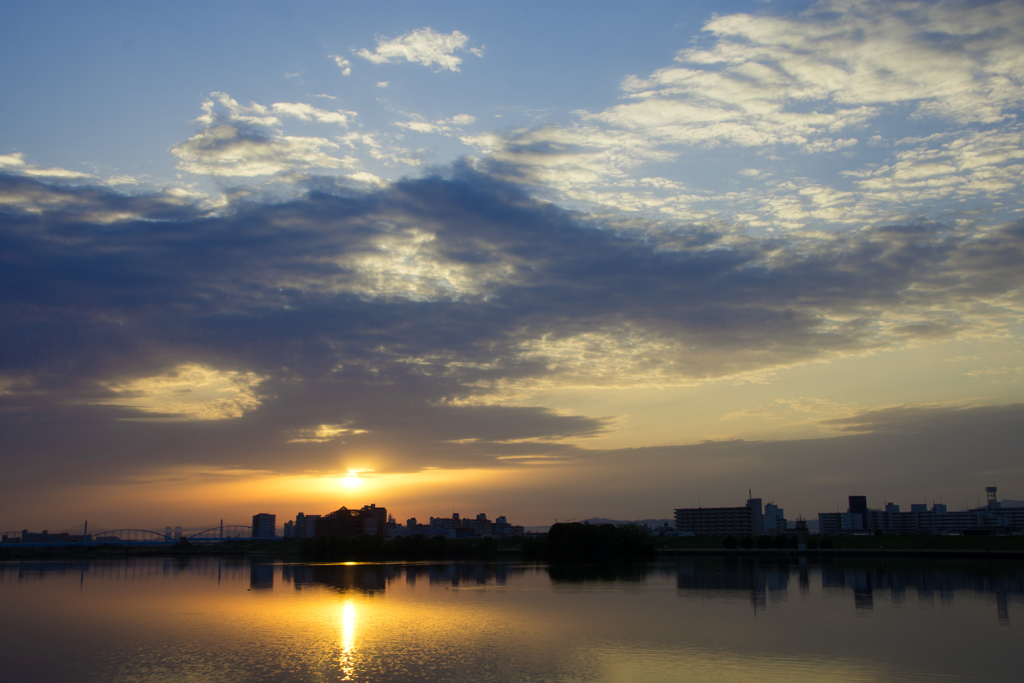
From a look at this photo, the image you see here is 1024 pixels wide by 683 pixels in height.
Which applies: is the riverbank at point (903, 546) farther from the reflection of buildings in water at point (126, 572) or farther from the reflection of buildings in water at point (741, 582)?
the reflection of buildings in water at point (126, 572)

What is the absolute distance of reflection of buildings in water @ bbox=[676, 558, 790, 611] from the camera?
55.4 meters

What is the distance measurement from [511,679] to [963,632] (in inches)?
985

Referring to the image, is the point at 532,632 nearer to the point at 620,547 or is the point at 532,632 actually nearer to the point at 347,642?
the point at 347,642

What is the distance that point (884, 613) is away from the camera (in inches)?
1681

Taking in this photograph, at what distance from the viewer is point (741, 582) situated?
6888cm

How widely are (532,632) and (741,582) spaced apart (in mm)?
39404

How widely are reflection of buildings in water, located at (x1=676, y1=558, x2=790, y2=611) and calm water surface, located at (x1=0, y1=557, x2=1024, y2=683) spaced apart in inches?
15.5

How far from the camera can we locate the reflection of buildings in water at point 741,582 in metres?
55.4

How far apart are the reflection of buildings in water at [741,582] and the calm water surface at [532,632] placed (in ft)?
1.29

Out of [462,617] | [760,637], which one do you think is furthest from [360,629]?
[760,637]

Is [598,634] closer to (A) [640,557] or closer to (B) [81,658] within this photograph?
(B) [81,658]

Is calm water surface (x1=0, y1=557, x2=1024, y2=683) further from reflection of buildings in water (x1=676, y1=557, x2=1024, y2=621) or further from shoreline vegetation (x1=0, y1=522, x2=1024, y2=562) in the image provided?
shoreline vegetation (x1=0, y1=522, x2=1024, y2=562)

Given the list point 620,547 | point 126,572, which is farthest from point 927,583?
point 126,572

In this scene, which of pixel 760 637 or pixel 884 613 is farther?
pixel 884 613
